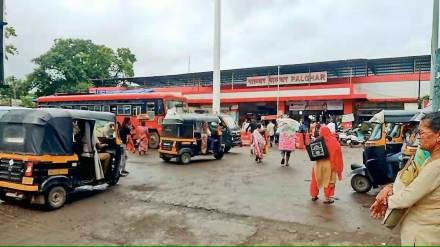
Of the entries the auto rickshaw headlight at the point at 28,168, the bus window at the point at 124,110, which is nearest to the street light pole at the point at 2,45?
the auto rickshaw headlight at the point at 28,168

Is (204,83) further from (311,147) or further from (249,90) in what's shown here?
(311,147)

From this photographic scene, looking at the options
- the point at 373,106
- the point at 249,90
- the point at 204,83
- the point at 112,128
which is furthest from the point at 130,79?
→ the point at 112,128

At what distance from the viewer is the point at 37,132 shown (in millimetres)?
7422

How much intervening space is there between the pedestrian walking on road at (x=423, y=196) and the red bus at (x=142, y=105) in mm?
17675

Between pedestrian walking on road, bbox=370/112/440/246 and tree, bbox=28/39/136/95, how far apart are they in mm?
41662

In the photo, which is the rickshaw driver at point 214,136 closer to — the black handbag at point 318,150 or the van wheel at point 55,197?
the black handbag at point 318,150

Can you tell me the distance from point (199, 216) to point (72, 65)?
40697 millimetres

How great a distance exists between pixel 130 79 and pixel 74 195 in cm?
3639

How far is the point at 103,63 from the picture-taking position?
153ft

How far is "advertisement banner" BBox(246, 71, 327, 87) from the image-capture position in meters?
32.3

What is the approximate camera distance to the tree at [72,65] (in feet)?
140

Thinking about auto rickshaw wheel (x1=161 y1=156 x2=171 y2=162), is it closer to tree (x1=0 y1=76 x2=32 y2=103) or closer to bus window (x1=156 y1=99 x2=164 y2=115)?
bus window (x1=156 y1=99 x2=164 y2=115)

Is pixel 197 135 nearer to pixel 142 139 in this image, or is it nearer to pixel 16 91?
pixel 142 139

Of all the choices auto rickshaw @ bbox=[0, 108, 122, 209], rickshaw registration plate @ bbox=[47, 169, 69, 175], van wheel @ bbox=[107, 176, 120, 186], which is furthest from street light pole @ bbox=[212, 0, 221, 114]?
rickshaw registration plate @ bbox=[47, 169, 69, 175]
